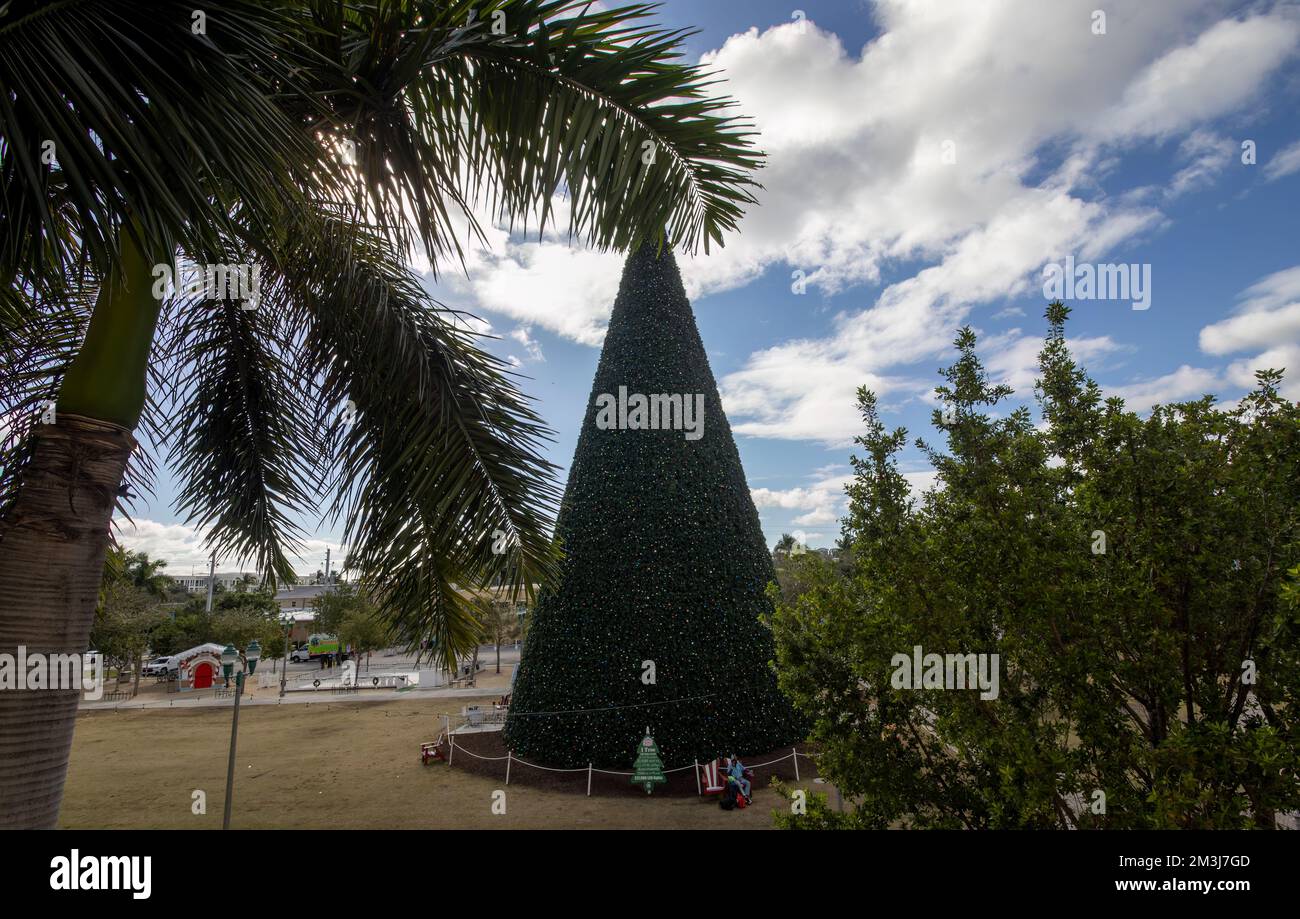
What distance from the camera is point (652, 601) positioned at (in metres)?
11.5

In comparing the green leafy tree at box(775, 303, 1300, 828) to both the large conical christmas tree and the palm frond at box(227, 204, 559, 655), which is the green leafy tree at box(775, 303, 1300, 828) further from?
the large conical christmas tree

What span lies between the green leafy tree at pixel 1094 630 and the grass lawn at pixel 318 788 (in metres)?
6.21

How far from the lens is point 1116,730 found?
11.3ft

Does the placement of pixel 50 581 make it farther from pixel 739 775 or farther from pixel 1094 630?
pixel 739 775

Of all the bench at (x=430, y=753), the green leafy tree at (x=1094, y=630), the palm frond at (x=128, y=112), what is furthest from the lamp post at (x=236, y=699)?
the green leafy tree at (x=1094, y=630)

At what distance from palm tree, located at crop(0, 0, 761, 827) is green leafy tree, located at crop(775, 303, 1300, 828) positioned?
2462mm

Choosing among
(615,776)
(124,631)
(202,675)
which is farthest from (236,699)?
(202,675)

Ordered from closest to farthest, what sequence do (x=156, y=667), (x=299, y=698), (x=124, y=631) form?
(x=299, y=698), (x=124, y=631), (x=156, y=667)

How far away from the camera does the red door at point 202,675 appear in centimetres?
3003

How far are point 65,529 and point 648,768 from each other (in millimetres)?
9713

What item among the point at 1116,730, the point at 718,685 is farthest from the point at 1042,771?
the point at 718,685

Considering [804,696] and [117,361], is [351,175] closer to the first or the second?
[117,361]

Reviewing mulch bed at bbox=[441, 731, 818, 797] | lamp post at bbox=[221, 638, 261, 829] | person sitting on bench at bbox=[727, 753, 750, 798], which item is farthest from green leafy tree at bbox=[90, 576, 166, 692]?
person sitting on bench at bbox=[727, 753, 750, 798]
